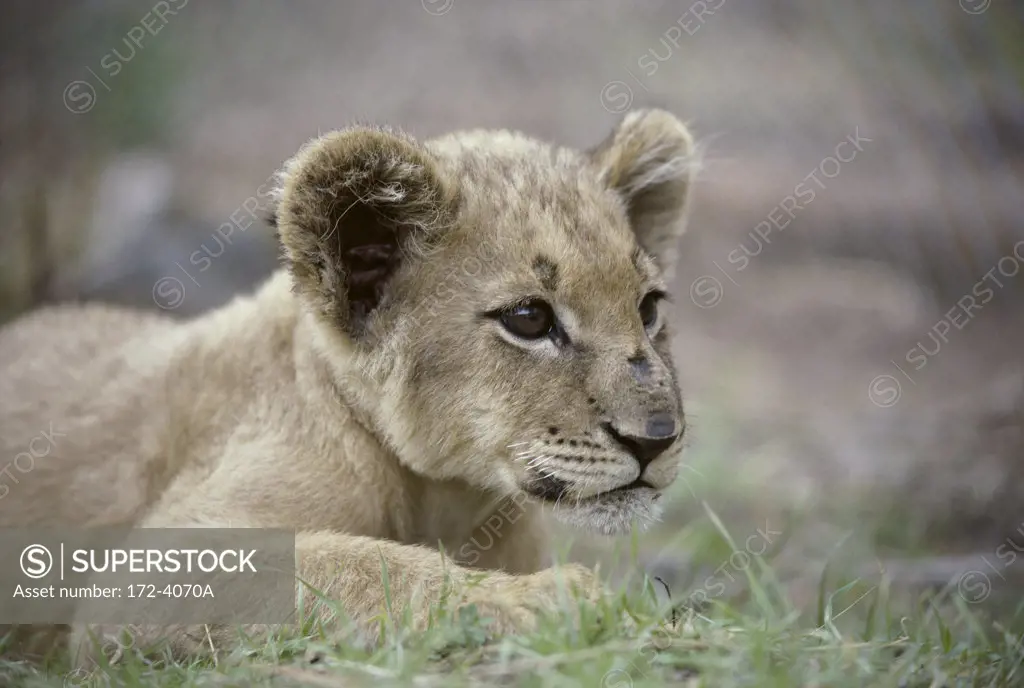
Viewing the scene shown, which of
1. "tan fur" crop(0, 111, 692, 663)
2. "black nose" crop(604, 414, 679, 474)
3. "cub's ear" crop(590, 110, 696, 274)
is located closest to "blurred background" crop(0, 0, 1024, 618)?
"cub's ear" crop(590, 110, 696, 274)

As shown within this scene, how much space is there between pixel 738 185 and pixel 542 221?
25.7ft

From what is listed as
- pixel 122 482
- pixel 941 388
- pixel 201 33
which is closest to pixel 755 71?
pixel 941 388

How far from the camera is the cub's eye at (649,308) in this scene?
203 inches

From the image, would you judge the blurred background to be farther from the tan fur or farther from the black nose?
the black nose

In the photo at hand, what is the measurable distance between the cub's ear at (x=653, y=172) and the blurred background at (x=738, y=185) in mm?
971

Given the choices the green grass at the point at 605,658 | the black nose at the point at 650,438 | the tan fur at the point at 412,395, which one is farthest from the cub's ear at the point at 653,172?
the green grass at the point at 605,658

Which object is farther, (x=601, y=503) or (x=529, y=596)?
(x=601, y=503)

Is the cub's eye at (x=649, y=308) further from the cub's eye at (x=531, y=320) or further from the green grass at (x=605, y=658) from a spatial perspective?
the green grass at (x=605, y=658)

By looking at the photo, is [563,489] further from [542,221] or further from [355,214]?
[355,214]

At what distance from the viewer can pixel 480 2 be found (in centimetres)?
934

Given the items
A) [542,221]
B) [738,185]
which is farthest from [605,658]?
[738,185]

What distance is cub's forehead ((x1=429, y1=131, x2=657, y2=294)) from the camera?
4.71 metres

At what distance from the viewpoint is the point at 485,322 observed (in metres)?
4.71

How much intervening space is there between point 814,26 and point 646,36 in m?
1.39
